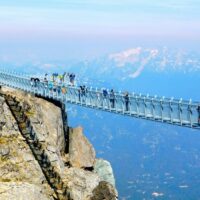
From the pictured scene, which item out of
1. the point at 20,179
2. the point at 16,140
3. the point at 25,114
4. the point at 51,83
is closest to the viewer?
the point at 20,179

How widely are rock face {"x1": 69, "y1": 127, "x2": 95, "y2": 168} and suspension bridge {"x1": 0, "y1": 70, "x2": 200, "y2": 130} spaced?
5129 millimetres

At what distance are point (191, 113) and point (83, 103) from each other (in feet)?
62.5

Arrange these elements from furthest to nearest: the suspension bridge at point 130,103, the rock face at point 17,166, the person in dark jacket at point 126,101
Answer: the person in dark jacket at point 126,101 < the suspension bridge at point 130,103 < the rock face at point 17,166

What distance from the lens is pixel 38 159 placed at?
179 feet

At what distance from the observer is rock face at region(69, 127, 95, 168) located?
65.8m

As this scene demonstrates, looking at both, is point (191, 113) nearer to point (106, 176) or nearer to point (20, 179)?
point (20, 179)

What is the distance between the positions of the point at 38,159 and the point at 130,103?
12402mm

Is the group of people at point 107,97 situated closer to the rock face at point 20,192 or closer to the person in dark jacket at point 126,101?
the person in dark jacket at point 126,101

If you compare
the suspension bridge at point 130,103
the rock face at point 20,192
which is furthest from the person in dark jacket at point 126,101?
the rock face at point 20,192

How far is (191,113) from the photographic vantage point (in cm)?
5088

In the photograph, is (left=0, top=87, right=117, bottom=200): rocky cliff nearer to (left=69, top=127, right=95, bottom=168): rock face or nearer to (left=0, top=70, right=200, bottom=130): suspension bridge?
(left=69, top=127, right=95, bottom=168): rock face

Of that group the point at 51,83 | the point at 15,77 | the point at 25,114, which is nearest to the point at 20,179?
the point at 25,114

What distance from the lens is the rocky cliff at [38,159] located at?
48.4 meters

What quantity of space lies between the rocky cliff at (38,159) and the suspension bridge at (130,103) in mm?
3582
